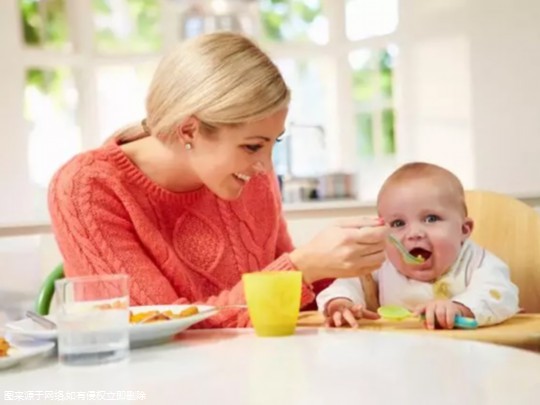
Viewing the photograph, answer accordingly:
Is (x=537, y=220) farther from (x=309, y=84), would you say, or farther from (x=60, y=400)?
(x=309, y=84)

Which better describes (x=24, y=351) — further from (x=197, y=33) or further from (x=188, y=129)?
(x=197, y=33)

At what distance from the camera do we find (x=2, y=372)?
35.2 inches

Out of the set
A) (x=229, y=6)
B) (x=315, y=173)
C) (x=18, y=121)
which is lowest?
(x=315, y=173)

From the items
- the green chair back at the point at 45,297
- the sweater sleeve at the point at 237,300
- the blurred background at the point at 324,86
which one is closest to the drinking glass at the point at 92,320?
the sweater sleeve at the point at 237,300

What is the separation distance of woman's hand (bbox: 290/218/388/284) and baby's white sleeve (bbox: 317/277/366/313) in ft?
0.15

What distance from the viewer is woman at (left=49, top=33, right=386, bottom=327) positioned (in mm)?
1291

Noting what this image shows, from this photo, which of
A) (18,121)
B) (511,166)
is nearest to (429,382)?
(511,166)

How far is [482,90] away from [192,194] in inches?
80.1

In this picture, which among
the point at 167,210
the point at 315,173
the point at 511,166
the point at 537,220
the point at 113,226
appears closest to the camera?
the point at 113,226

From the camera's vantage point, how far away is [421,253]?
1459mm

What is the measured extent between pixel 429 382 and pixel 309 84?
3.31m

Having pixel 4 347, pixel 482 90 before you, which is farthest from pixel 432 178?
pixel 482 90

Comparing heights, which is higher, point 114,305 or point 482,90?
point 482,90

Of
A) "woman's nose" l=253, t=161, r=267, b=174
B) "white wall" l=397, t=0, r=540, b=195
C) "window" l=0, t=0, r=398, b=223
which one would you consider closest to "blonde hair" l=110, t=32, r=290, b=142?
"woman's nose" l=253, t=161, r=267, b=174
